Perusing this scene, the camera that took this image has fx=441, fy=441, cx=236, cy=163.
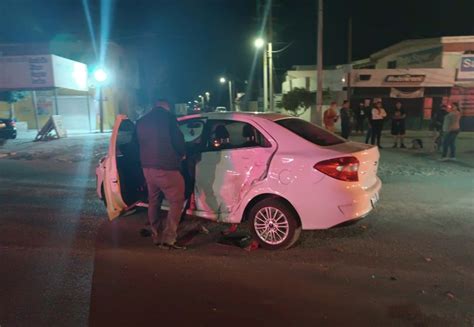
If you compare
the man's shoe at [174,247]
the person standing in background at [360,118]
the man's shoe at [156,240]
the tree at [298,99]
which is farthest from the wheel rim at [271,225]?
the tree at [298,99]

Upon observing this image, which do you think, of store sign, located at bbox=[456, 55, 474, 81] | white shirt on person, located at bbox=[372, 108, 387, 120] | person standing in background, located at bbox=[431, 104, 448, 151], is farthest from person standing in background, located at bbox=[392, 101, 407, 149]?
store sign, located at bbox=[456, 55, 474, 81]

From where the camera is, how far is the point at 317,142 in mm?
5191

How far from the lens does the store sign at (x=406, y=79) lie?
77.9 feet

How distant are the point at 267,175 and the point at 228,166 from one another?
1.75 feet

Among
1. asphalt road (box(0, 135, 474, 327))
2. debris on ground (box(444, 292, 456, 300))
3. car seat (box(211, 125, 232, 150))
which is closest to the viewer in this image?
asphalt road (box(0, 135, 474, 327))

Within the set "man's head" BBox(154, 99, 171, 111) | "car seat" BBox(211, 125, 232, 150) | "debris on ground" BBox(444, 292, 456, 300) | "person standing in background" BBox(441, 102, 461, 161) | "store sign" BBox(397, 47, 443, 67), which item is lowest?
"debris on ground" BBox(444, 292, 456, 300)

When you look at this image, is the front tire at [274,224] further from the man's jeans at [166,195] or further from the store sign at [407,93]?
the store sign at [407,93]

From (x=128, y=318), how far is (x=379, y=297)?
2214mm

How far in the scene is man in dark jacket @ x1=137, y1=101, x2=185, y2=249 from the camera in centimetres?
496

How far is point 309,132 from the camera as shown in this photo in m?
5.43

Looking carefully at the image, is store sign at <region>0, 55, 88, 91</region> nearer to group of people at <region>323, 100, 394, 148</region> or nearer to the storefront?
group of people at <region>323, 100, 394, 148</region>

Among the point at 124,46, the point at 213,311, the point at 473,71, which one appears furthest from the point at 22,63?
the point at 473,71

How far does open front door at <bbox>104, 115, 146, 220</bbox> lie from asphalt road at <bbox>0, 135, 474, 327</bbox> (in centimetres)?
47

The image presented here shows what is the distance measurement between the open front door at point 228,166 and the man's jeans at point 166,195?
422 mm
